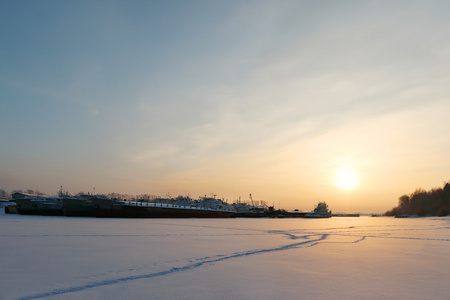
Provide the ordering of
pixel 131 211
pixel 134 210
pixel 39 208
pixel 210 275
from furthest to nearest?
pixel 134 210
pixel 131 211
pixel 39 208
pixel 210 275

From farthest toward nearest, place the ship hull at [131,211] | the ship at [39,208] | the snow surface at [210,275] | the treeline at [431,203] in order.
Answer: the treeline at [431,203], the ship at [39,208], the ship hull at [131,211], the snow surface at [210,275]

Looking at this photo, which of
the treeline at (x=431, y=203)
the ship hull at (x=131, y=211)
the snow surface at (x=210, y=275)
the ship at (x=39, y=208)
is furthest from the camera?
the treeline at (x=431, y=203)

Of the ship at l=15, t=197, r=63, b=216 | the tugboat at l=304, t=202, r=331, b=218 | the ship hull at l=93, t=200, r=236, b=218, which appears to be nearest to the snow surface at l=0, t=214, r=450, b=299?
the ship hull at l=93, t=200, r=236, b=218

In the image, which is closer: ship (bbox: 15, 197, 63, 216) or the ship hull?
the ship hull

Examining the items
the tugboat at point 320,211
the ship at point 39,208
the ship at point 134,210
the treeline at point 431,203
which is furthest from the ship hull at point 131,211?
the treeline at point 431,203

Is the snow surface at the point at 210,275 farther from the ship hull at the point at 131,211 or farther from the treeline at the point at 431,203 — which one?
the treeline at the point at 431,203

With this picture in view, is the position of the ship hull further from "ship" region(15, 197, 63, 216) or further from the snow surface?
the snow surface

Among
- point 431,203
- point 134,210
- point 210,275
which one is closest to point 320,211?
point 431,203

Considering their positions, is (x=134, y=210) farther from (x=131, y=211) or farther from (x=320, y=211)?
(x=320, y=211)

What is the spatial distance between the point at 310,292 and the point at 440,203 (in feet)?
610

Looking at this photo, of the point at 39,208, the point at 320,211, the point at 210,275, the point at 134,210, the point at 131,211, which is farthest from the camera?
the point at 320,211

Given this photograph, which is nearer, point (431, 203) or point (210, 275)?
point (210, 275)

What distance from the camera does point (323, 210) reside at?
172125mm

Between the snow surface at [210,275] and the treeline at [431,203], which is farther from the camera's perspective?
the treeline at [431,203]
